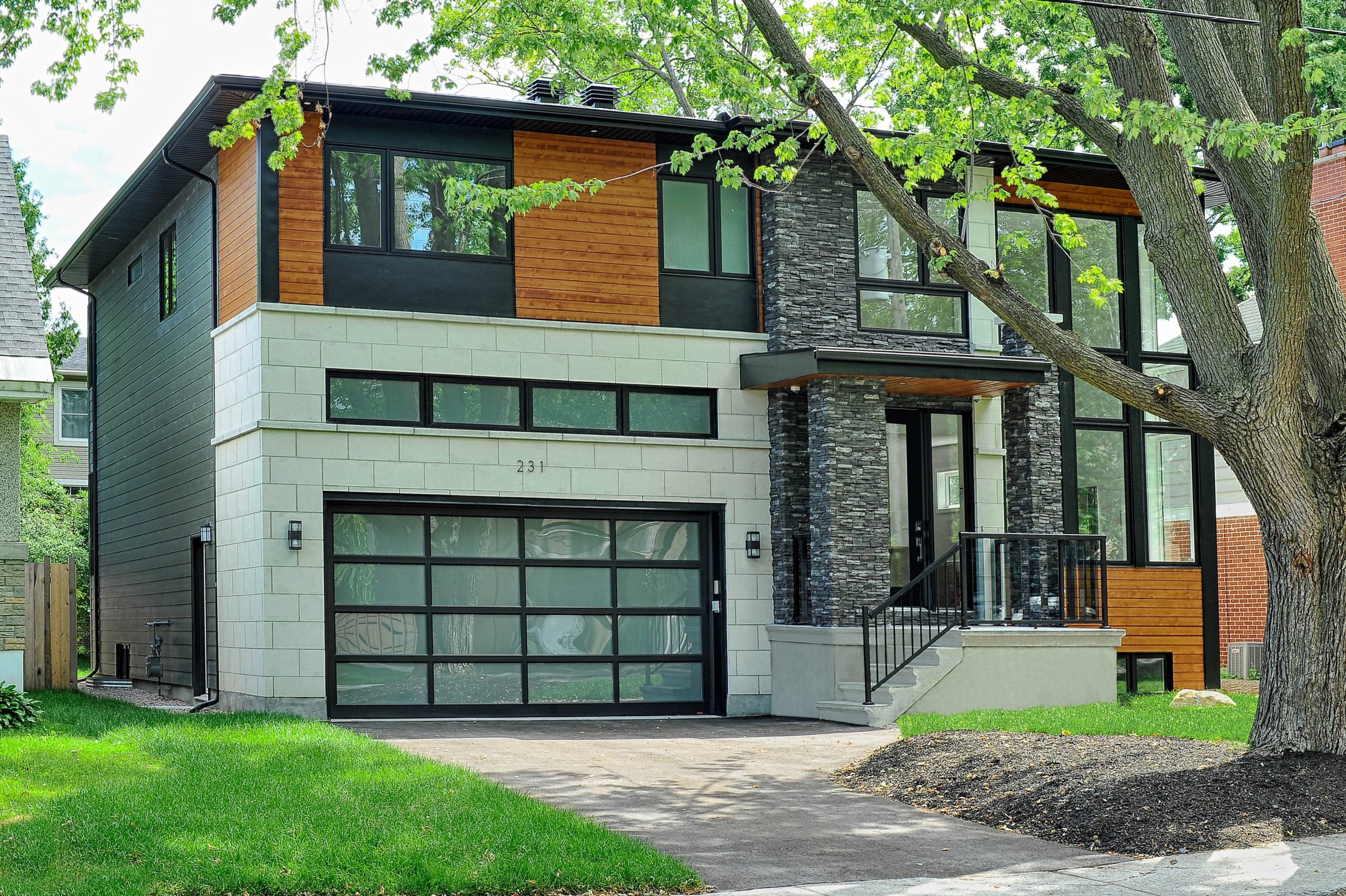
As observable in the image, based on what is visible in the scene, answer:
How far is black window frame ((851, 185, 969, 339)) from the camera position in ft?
55.4

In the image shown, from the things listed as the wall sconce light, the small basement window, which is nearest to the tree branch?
the wall sconce light

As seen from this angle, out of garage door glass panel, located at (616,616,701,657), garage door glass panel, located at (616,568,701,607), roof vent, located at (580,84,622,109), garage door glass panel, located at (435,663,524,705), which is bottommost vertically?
garage door glass panel, located at (435,663,524,705)

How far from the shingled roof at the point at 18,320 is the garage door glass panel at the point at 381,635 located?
12.4 ft

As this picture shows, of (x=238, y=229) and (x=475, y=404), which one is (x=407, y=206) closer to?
(x=238, y=229)

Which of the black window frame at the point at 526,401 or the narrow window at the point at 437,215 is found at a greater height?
the narrow window at the point at 437,215

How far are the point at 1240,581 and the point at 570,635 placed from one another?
15046 mm

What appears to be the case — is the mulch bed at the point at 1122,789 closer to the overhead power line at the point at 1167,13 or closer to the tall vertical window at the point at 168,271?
the overhead power line at the point at 1167,13

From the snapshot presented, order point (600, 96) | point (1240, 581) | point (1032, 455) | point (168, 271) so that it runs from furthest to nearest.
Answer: point (1240, 581) → point (168, 271) → point (1032, 455) → point (600, 96)

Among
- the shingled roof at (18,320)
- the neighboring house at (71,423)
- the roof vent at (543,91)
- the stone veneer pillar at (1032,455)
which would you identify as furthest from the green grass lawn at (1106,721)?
the neighboring house at (71,423)

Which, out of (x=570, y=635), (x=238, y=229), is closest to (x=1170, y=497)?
(x=570, y=635)

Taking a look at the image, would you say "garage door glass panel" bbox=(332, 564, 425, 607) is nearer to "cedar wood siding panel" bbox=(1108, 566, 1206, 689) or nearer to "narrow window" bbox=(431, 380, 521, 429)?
"narrow window" bbox=(431, 380, 521, 429)

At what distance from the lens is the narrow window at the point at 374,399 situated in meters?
14.9

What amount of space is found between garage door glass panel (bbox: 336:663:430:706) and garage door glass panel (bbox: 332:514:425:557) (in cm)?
117

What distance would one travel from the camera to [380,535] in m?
15.1
